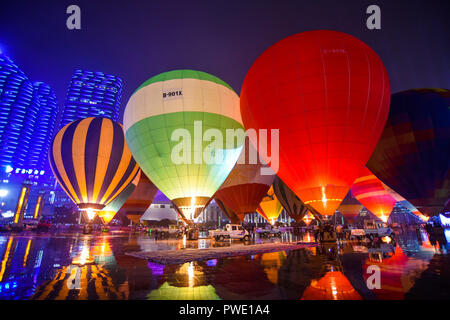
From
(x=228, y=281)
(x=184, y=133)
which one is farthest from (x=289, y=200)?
(x=228, y=281)

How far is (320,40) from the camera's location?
12234 millimetres

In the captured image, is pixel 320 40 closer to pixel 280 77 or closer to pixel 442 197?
pixel 280 77

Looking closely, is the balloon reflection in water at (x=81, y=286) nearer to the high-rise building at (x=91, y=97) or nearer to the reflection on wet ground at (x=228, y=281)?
the reflection on wet ground at (x=228, y=281)

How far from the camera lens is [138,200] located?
114ft

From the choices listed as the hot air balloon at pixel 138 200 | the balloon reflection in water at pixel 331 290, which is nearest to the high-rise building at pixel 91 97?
the hot air balloon at pixel 138 200

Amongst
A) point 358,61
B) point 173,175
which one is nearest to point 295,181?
point 358,61

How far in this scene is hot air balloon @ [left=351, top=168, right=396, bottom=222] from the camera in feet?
91.5

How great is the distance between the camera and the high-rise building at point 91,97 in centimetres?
16188

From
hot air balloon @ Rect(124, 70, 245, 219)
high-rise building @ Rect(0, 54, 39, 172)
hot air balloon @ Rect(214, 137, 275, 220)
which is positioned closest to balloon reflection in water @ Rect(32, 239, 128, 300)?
hot air balloon @ Rect(124, 70, 245, 219)

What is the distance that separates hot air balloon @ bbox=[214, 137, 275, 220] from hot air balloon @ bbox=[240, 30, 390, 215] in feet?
40.8

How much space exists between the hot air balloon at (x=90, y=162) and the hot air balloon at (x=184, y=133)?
330 inches

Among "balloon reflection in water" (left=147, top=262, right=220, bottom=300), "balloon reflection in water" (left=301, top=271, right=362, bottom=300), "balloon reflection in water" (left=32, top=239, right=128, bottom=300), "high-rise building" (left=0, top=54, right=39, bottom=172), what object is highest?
"high-rise building" (left=0, top=54, right=39, bottom=172)

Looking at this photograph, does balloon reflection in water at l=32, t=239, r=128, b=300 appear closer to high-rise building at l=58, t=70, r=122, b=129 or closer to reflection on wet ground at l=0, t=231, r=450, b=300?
reflection on wet ground at l=0, t=231, r=450, b=300

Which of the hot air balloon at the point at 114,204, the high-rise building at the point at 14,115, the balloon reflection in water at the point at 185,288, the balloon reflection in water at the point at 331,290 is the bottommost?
the balloon reflection in water at the point at 185,288
